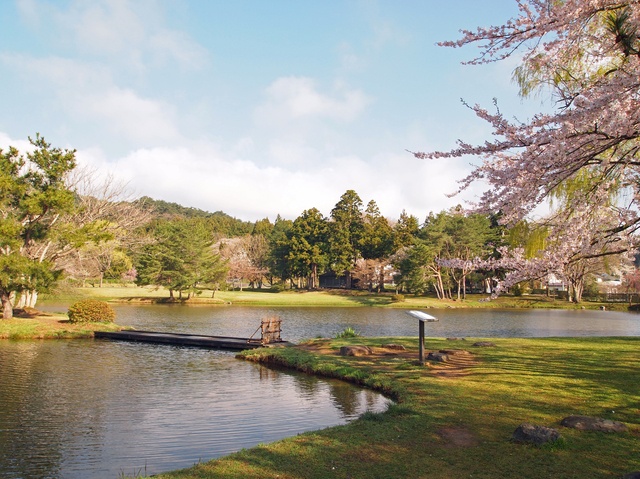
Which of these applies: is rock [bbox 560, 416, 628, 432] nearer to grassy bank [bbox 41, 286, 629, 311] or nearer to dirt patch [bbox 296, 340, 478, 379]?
dirt patch [bbox 296, 340, 478, 379]

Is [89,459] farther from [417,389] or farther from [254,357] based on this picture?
[254,357]

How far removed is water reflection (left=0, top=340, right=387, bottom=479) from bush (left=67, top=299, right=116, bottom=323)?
29.1ft

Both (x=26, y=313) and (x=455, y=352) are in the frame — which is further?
(x=26, y=313)

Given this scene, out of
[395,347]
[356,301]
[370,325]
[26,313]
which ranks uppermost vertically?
[356,301]

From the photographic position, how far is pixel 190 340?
24531mm

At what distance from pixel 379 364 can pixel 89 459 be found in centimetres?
936

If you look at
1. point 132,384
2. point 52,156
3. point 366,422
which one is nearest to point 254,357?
point 132,384

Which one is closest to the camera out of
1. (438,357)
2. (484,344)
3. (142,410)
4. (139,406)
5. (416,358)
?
(142,410)

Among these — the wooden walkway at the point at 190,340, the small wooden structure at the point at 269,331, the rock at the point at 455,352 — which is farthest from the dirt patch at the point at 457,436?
the small wooden structure at the point at 269,331


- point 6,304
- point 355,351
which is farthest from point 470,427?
point 6,304

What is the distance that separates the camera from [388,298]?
64062 mm

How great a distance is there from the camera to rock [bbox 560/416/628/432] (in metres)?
8.24

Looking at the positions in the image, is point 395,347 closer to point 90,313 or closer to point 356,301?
point 90,313

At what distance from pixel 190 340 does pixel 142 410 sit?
503 inches
